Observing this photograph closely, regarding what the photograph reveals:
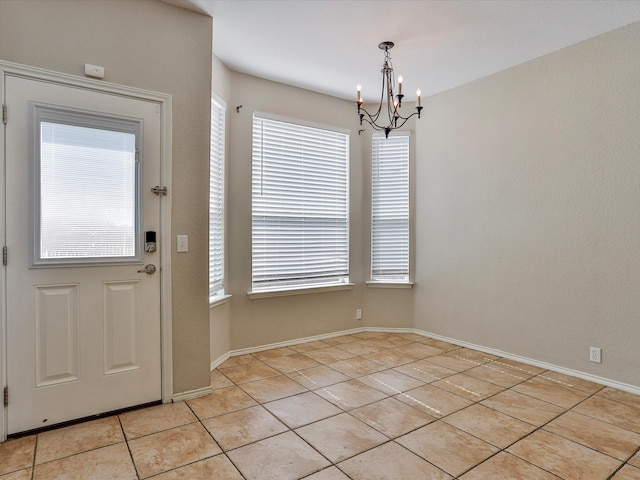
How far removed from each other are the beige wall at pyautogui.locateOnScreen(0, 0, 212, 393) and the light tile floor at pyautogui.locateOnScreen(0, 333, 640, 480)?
1.76ft

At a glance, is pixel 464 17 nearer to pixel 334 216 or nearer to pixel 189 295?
pixel 334 216

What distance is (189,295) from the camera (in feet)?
9.24

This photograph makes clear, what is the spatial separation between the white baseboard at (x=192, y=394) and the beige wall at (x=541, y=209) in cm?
266

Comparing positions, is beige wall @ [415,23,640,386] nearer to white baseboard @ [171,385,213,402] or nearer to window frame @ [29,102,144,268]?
white baseboard @ [171,385,213,402]

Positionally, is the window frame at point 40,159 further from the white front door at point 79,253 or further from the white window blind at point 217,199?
the white window blind at point 217,199

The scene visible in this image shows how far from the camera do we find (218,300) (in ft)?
11.3

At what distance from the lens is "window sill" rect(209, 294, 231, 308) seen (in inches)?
132

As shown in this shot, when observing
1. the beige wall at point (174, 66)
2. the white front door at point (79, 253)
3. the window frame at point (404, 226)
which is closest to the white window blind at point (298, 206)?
the window frame at point (404, 226)

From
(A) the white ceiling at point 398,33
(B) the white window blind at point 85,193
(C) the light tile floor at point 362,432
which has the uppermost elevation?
(A) the white ceiling at point 398,33

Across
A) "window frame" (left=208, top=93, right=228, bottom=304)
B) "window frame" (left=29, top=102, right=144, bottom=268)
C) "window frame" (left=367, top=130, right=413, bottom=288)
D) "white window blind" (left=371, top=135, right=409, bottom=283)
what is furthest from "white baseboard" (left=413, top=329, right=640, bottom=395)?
"window frame" (left=29, top=102, right=144, bottom=268)

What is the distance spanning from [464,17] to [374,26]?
2.13 ft

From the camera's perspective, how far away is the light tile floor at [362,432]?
197 centimetres

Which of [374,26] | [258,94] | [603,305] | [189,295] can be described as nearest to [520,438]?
[603,305]

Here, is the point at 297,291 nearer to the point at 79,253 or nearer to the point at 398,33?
the point at 79,253
